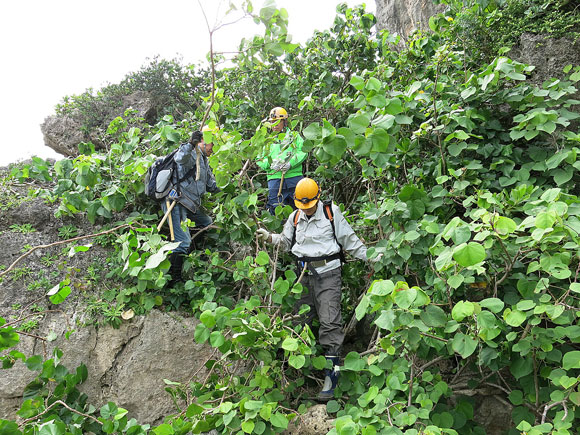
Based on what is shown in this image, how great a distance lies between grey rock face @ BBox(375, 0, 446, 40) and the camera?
7.54 m

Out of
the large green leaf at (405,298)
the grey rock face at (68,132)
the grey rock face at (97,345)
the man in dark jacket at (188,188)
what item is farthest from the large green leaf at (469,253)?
the grey rock face at (68,132)

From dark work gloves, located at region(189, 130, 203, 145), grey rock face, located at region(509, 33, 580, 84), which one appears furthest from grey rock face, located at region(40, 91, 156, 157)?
grey rock face, located at region(509, 33, 580, 84)

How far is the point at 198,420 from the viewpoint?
2941 mm

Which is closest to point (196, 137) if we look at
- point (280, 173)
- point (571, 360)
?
point (280, 173)

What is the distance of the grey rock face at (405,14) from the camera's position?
754 centimetres

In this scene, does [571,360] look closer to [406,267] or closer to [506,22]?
[406,267]

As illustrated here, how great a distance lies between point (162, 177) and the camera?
423cm

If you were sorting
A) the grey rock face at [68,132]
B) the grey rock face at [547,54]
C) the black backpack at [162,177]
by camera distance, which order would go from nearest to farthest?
the black backpack at [162,177] < the grey rock face at [547,54] < the grey rock face at [68,132]

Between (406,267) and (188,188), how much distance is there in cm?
230

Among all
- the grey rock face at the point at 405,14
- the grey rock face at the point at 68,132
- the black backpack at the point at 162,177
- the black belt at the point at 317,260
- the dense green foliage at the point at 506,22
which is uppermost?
the grey rock face at the point at 405,14

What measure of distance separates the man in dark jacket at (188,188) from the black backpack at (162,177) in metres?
0.05

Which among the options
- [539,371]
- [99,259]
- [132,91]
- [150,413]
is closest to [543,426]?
[539,371]

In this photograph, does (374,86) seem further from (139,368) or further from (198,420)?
(139,368)

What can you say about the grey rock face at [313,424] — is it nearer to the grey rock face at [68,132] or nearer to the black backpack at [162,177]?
the black backpack at [162,177]
